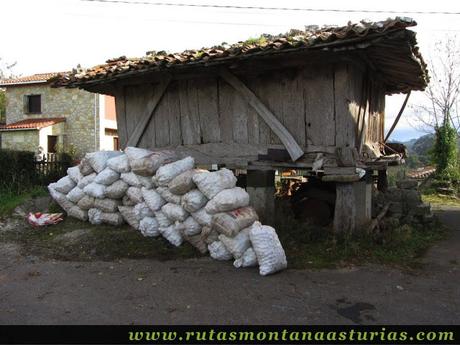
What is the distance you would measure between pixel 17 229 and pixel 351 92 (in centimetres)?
640

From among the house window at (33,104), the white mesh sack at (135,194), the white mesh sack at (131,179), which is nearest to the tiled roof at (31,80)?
the house window at (33,104)

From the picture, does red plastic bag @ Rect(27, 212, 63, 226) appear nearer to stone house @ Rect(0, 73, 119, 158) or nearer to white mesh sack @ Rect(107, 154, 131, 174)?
white mesh sack @ Rect(107, 154, 131, 174)

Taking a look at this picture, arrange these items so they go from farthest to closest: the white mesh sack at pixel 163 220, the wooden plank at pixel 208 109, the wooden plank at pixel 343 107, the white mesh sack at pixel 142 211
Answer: the wooden plank at pixel 208 109, the white mesh sack at pixel 142 211, the white mesh sack at pixel 163 220, the wooden plank at pixel 343 107

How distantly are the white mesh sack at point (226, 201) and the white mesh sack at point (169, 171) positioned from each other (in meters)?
0.89

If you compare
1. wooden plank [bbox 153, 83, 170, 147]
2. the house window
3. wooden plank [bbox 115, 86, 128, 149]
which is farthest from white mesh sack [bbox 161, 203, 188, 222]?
the house window

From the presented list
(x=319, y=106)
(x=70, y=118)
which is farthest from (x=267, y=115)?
(x=70, y=118)

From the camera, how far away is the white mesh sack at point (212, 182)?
19.7 ft

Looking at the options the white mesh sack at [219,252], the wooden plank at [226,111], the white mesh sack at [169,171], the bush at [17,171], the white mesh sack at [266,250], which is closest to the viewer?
the white mesh sack at [266,250]

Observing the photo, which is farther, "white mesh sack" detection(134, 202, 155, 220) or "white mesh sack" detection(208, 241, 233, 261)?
"white mesh sack" detection(134, 202, 155, 220)

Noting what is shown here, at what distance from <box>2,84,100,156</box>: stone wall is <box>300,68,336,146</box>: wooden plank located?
19484mm

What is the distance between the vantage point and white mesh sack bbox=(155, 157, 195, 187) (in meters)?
6.50

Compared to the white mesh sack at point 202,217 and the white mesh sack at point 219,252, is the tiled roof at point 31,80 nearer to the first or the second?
the white mesh sack at point 202,217

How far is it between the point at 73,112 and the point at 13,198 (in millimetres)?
16048

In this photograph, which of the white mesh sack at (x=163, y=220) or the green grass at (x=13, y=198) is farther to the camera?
the green grass at (x=13, y=198)
